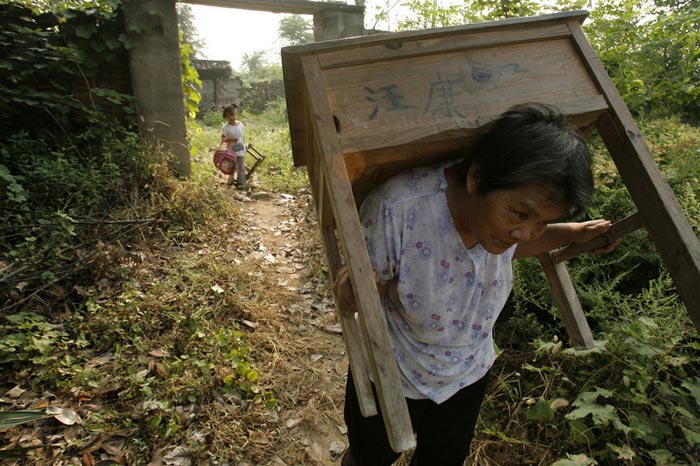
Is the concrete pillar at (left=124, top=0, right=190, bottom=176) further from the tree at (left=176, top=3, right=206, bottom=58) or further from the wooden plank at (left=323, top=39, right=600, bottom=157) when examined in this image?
the tree at (left=176, top=3, right=206, bottom=58)

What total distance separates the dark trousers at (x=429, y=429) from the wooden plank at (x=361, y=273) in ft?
1.91

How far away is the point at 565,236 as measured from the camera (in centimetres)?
164

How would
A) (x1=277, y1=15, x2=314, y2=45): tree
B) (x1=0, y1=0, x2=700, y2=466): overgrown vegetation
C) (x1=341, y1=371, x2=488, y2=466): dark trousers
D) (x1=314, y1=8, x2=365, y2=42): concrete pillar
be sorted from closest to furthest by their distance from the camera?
(x1=341, y1=371, x2=488, y2=466): dark trousers < (x1=0, y1=0, x2=700, y2=466): overgrown vegetation < (x1=314, y1=8, x2=365, y2=42): concrete pillar < (x1=277, y1=15, x2=314, y2=45): tree

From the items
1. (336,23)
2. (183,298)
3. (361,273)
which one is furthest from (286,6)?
(361,273)

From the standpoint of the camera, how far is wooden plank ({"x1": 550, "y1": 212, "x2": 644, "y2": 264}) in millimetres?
1430

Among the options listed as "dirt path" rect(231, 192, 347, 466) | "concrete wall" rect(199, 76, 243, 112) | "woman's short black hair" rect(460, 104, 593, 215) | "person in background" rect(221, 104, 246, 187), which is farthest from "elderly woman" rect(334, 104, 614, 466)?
"concrete wall" rect(199, 76, 243, 112)

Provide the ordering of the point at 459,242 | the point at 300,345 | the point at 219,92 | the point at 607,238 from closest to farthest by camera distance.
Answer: the point at 459,242 → the point at 607,238 → the point at 300,345 → the point at 219,92

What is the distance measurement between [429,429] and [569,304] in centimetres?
89

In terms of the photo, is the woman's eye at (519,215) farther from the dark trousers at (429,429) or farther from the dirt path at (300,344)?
the dirt path at (300,344)

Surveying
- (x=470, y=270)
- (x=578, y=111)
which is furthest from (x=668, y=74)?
(x=470, y=270)

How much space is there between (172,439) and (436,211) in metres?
2.21

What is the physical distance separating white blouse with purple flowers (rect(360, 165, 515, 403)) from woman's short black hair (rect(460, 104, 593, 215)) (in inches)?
6.8

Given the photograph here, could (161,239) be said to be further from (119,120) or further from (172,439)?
(172,439)

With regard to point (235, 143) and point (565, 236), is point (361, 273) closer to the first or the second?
point (565, 236)
